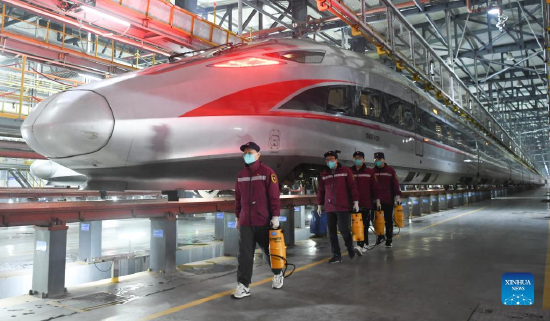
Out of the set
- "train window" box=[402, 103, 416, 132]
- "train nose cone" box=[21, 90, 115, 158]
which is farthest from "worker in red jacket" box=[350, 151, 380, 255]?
"train nose cone" box=[21, 90, 115, 158]

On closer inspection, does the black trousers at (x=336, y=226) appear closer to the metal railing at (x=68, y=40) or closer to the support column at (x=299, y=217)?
the support column at (x=299, y=217)

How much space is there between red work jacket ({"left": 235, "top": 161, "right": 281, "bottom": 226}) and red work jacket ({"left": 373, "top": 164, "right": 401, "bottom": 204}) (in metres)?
3.08

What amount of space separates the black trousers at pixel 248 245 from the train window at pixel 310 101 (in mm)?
1689

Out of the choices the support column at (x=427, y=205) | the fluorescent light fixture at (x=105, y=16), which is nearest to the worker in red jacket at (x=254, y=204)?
the fluorescent light fixture at (x=105, y=16)

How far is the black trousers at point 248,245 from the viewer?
3869 mm

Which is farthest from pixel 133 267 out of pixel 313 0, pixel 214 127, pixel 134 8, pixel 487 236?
pixel 313 0

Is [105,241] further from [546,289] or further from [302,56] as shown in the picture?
[546,289]

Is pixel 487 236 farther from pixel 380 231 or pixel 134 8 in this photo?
pixel 134 8

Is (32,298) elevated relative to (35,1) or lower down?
lower down

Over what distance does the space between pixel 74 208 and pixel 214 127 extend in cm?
168

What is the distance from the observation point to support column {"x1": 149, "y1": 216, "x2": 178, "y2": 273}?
4.99m

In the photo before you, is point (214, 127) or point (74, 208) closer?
point (74, 208)

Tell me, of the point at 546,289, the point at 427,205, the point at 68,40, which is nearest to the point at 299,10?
the point at 427,205

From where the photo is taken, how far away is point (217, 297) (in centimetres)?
387
